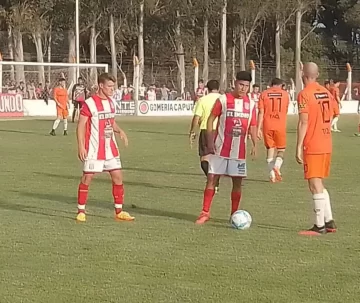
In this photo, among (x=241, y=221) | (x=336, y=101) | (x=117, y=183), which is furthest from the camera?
(x=336, y=101)

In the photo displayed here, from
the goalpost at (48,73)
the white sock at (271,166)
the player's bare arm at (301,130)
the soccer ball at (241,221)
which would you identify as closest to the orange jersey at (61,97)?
the white sock at (271,166)

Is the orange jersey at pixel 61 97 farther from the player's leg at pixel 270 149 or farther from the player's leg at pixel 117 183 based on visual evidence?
the player's leg at pixel 117 183

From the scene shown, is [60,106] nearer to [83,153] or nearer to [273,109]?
[273,109]

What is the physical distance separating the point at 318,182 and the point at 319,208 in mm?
300

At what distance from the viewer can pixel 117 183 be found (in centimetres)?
1028

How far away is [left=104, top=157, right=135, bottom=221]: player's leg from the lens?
1019cm

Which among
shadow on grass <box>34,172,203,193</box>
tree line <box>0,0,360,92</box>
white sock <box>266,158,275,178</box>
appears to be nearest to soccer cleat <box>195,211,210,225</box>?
shadow on grass <box>34,172,203,193</box>

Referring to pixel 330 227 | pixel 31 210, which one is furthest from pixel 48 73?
pixel 330 227

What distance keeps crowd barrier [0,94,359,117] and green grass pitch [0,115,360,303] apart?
2476cm

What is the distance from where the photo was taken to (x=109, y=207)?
11477 mm

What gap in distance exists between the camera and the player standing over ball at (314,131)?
9031mm

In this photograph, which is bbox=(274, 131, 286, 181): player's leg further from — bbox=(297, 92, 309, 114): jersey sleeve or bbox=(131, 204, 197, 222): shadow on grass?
bbox=(297, 92, 309, 114): jersey sleeve

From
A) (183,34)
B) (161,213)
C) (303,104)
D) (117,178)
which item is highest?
(183,34)

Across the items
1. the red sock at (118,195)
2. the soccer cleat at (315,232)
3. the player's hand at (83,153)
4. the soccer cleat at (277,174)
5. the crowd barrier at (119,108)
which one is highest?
the player's hand at (83,153)
